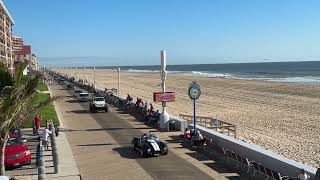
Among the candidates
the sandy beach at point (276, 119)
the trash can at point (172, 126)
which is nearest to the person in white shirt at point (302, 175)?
the sandy beach at point (276, 119)

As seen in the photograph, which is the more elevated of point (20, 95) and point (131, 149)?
point (20, 95)

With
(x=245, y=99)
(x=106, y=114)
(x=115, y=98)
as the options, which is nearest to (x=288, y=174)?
(x=106, y=114)

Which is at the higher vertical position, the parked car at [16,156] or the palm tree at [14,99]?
the palm tree at [14,99]

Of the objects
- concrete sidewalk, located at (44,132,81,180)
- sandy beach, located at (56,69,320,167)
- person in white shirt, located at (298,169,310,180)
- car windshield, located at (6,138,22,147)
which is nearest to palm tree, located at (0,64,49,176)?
concrete sidewalk, located at (44,132,81,180)

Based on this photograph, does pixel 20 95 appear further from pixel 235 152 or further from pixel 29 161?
pixel 235 152

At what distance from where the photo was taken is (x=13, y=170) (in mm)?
19219

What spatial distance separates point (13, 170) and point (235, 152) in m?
9.33

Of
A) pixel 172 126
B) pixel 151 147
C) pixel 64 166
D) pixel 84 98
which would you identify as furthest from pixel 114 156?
pixel 84 98

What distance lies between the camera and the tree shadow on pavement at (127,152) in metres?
21.4

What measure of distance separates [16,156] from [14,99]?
5112 millimetres

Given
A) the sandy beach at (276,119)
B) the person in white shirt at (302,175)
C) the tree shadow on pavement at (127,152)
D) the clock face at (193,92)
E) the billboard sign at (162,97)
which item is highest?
the clock face at (193,92)

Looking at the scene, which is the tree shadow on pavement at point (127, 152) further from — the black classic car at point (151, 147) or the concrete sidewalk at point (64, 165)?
the concrete sidewalk at point (64, 165)

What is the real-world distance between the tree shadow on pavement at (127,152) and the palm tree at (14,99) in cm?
615

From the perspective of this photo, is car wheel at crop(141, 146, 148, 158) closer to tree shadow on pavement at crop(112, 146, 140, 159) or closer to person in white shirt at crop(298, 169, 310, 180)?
tree shadow on pavement at crop(112, 146, 140, 159)
